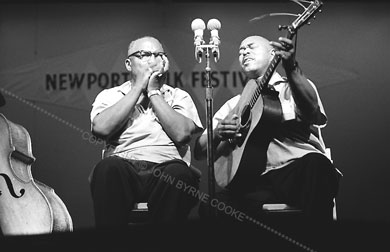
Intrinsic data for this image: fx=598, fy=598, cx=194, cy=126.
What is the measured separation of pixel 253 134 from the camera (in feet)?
9.28

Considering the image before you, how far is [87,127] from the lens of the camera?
404 centimetres

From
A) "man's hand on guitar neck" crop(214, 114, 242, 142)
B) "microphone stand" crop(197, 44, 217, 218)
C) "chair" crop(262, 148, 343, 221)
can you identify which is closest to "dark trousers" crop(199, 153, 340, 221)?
"chair" crop(262, 148, 343, 221)

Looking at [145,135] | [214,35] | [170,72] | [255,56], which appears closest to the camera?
[214,35]

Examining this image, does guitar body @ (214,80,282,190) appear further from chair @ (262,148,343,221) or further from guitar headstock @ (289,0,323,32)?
guitar headstock @ (289,0,323,32)

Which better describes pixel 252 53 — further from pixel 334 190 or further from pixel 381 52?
pixel 381 52

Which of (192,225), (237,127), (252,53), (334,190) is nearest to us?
(192,225)

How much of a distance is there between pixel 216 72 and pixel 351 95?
0.91 m

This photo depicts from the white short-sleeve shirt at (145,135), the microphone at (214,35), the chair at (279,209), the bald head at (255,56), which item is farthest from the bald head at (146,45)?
the chair at (279,209)

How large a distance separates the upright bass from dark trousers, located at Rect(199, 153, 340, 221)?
71 centimetres

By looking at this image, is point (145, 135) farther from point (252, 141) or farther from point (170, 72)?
point (170, 72)

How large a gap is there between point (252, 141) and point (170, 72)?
→ 1369 millimetres

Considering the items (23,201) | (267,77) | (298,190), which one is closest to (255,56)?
(267,77)

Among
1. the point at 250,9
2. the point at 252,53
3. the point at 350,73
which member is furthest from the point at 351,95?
the point at 252,53

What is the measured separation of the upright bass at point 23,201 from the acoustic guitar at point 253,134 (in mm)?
829
